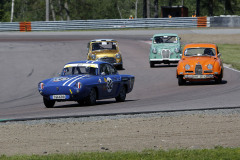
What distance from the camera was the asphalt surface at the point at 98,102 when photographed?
14.0 metres

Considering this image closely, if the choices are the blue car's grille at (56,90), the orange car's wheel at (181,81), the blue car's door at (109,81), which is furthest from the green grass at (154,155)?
the orange car's wheel at (181,81)

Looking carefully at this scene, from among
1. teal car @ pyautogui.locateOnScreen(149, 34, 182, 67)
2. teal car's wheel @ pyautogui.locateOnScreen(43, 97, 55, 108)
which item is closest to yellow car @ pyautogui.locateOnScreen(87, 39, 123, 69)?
teal car @ pyautogui.locateOnScreen(149, 34, 182, 67)

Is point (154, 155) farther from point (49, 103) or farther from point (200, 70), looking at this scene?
point (200, 70)

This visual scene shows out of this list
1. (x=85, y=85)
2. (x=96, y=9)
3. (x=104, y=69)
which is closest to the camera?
(x=85, y=85)

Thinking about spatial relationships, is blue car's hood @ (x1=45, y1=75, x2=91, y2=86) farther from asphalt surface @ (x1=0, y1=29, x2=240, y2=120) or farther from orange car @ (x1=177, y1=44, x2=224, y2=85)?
orange car @ (x1=177, y1=44, x2=224, y2=85)

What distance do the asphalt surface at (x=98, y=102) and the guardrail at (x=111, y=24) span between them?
14.6 feet

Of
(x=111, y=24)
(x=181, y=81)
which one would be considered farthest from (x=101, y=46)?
(x=111, y=24)

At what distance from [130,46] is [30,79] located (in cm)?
1558

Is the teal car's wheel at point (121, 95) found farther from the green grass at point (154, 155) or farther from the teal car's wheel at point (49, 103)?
the green grass at point (154, 155)

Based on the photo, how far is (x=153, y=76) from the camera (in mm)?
23938

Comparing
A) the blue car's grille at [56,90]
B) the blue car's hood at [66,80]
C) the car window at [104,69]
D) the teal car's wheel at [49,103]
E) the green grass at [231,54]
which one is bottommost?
the green grass at [231,54]

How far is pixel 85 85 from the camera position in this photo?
558 inches

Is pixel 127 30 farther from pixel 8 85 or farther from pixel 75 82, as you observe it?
pixel 75 82

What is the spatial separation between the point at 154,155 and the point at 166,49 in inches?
756
